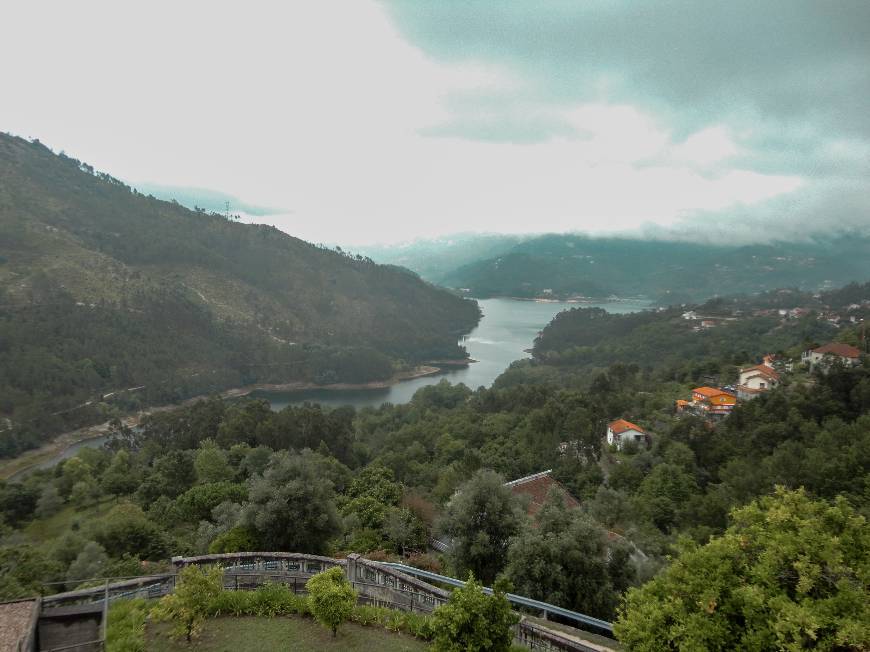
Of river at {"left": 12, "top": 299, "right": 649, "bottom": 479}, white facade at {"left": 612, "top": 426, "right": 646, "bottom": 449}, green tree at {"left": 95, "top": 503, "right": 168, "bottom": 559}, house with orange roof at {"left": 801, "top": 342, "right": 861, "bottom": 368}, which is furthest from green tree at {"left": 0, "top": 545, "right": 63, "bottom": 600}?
house with orange roof at {"left": 801, "top": 342, "right": 861, "bottom": 368}

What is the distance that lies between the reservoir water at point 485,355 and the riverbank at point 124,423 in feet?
5.65

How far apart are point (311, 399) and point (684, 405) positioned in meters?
46.4

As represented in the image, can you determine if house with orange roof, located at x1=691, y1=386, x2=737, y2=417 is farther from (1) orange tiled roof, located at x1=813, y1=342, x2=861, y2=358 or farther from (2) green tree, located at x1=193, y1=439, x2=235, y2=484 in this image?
(2) green tree, located at x1=193, y1=439, x2=235, y2=484

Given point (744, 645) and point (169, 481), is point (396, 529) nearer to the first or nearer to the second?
point (744, 645)

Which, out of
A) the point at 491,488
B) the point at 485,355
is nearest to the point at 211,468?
the point at 491,488

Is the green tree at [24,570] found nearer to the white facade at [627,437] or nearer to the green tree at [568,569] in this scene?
the green tree at [568,569]

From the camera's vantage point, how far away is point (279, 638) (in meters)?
6.00

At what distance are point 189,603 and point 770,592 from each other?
5993mm

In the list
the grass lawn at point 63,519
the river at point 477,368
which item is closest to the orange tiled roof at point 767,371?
the river at point 477,368

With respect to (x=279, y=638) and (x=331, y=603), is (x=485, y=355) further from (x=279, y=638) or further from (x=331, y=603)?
(x=331, y=603)

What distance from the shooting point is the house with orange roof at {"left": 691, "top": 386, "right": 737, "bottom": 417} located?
27.6 meters

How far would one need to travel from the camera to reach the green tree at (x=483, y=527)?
31.6ft

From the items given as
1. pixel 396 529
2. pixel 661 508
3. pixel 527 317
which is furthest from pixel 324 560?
pixel 527 317

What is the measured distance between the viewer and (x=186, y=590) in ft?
19.2
